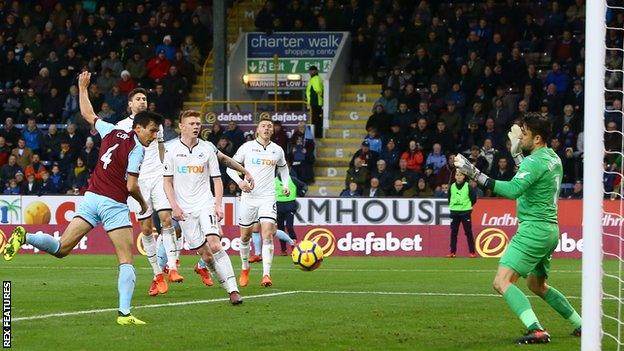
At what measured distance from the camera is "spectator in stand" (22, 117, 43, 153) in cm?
3641

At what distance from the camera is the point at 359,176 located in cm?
3275

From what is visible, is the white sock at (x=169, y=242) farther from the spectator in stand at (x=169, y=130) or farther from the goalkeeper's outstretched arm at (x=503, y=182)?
the spectator in stand at (x=169, y=130)

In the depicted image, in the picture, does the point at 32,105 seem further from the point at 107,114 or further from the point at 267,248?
the point at 267,248

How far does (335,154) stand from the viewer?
36.6m

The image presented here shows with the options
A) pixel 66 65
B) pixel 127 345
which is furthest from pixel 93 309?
pixel 66 65

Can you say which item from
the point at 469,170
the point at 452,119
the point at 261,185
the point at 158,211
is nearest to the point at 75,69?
the point at 452,119

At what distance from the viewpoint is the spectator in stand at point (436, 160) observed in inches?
1276

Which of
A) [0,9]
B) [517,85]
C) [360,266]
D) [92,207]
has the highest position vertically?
[0,9]

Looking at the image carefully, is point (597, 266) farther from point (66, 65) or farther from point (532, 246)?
point (66, 65)

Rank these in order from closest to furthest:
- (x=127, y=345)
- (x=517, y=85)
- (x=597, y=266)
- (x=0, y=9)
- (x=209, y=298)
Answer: (x=597, y=266)
(x=127, y=345)
(x=209, y=298)
(x=517, y=85)
(x=0, y=9)

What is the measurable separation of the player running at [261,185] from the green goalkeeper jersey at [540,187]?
25.7ft

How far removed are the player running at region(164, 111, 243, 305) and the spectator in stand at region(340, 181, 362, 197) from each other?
1441cm

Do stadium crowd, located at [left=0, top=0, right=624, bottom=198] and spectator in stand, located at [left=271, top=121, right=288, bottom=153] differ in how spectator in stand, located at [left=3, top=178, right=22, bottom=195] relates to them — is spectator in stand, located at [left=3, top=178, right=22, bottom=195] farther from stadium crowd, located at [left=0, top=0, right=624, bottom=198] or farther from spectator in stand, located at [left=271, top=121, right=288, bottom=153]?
spectator in stand, located at [left=271, top=121, right=288, bottom=153]

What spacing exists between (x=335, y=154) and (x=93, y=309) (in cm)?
2188
